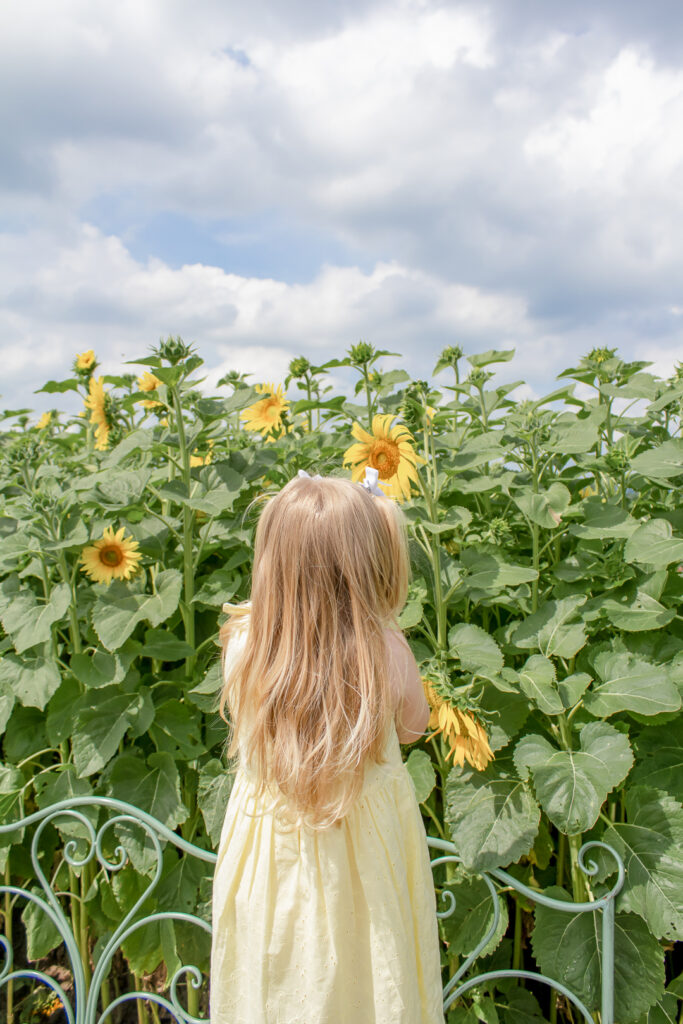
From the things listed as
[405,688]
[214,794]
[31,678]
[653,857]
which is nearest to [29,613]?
[31,678]

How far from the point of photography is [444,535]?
198 centimetres

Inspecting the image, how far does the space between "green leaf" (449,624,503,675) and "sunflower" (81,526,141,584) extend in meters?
0.86

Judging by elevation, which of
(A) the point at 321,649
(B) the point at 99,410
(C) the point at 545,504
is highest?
(B) the point at 99,410

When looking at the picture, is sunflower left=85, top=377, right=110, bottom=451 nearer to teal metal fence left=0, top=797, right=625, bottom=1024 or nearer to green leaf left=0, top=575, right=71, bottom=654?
green leaf left=0, top=575, right=71, bottom=654

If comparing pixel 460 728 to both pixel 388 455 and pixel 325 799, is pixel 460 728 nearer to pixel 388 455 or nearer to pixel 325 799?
pixel 325 799

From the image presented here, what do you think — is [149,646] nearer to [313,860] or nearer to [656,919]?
[313,860]

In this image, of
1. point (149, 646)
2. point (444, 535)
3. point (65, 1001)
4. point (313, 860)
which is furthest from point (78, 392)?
point (313, 860)

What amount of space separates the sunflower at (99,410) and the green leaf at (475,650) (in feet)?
5.70

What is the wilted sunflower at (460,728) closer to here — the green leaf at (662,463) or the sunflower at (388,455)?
the sunflower at (388,455)

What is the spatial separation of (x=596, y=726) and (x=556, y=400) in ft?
3.29

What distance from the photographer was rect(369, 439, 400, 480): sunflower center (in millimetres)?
1857

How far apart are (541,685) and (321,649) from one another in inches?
21.0

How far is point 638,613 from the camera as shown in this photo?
5.77 feet

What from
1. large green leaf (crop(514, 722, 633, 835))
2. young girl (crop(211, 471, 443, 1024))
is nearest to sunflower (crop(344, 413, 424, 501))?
young girl (crop(211, 471, 443, 1024))
